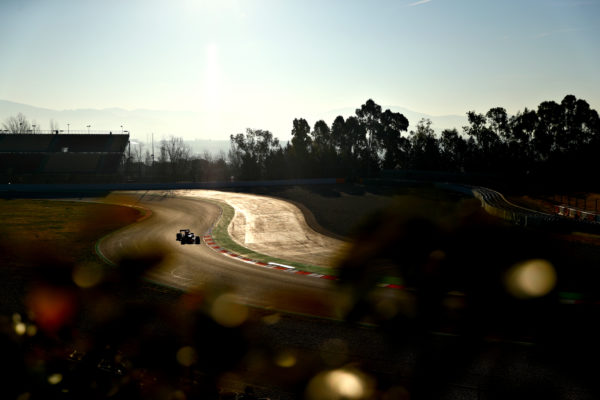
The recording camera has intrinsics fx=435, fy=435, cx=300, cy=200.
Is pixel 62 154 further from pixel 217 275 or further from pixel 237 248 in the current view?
pixel 217 275

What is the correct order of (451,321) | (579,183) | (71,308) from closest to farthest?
1. (451,321)
2. (71,308)
3. (579,183)

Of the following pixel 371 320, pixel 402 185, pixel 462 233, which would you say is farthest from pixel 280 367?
pixel 402 185

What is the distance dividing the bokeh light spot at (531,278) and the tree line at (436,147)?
187ft

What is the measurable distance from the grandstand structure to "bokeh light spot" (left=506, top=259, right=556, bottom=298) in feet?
230

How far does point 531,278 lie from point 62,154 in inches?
3753

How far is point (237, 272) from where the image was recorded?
20547mm

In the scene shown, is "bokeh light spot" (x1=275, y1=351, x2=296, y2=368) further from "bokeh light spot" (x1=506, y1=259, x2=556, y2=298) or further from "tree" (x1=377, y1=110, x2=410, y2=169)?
"tree" (x1=377, y1=110, x2=410, y2=169)

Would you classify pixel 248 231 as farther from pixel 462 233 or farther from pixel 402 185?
pixel 402 185

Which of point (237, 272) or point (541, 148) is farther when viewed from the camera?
point (541, 148)

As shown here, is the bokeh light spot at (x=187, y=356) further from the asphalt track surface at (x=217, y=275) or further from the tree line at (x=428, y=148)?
the tree line at (x=428, y=148)

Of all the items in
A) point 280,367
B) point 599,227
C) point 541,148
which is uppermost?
point 541,148

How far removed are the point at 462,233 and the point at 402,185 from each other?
44152mm

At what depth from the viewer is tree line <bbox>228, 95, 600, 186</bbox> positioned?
3250 inches

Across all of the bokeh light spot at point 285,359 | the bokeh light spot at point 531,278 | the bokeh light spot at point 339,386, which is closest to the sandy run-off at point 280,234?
the bokeh light spot at point 531,278
